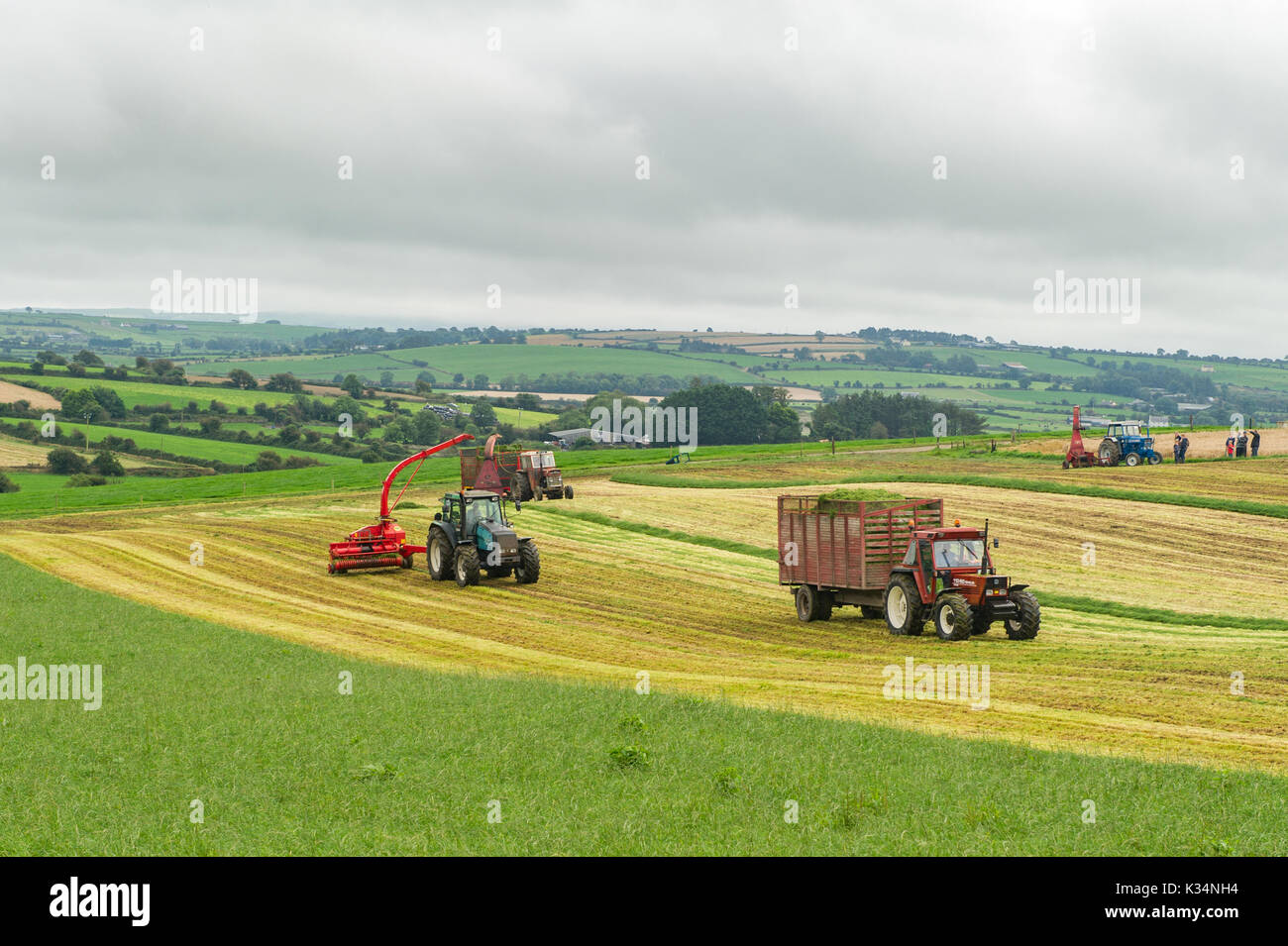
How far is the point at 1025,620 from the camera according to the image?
24328 mm

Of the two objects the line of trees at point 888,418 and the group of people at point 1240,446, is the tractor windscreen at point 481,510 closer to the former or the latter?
the group of people at point 1240,446

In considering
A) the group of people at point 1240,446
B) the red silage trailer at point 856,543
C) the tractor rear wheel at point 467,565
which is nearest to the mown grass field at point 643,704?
the tractor rear wheel at point 467,565

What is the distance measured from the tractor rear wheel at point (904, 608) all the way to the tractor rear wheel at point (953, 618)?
1.92 ft

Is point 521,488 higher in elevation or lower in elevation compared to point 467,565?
higher

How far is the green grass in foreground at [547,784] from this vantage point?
31.5 feet

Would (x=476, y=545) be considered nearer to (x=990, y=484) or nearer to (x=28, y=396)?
(x=990, y=484)

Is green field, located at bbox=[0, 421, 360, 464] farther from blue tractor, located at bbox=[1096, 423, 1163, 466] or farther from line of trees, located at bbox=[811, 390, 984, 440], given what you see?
blue tractor, located at bbox=[1096, 423, 1163, 466]

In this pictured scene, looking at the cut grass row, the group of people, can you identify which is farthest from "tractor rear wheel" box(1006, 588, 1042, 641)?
the group of people

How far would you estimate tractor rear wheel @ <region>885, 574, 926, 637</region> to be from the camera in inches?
986

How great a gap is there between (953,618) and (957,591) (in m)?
0.69

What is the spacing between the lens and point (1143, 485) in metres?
Result: 52.5

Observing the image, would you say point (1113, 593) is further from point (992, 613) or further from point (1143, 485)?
point (1143, 485)

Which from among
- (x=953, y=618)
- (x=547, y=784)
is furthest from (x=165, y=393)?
(x=547, y=784)

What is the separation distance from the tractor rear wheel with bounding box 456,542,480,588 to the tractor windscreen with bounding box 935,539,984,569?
45.4 feet
